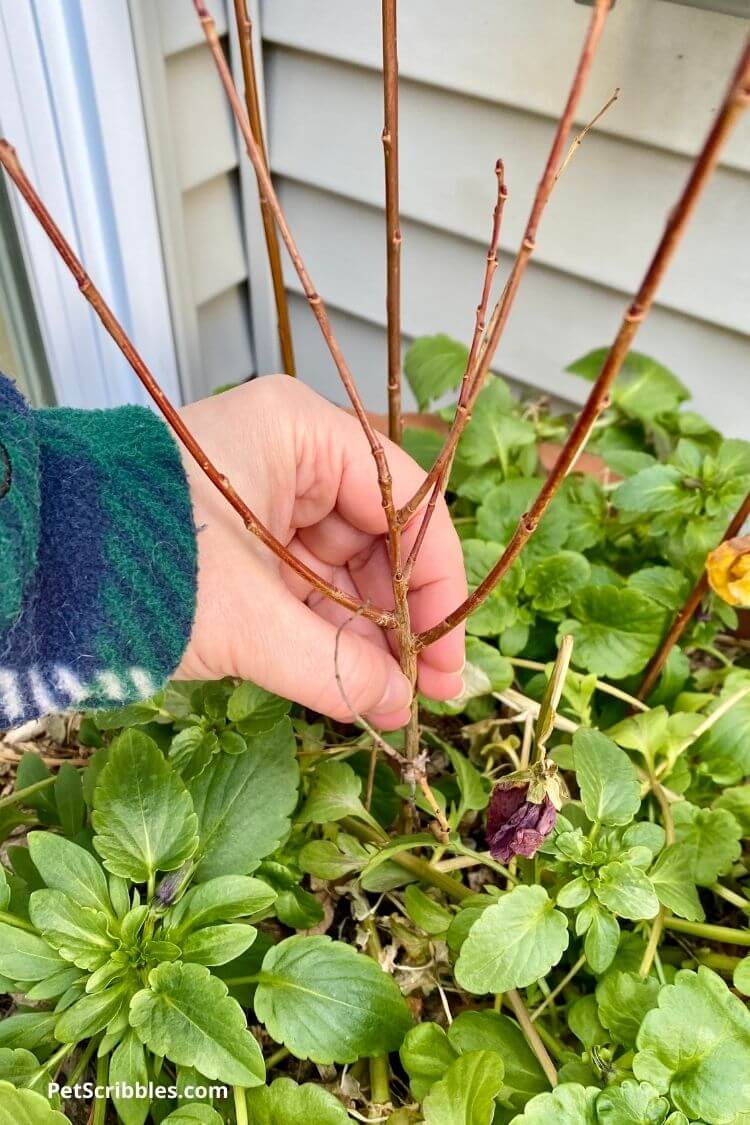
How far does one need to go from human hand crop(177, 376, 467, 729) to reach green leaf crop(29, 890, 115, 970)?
0.15 metres

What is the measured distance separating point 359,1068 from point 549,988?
14 cm

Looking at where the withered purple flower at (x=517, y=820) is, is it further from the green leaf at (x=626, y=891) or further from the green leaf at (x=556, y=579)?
the green leaf at (x=556, y=579)

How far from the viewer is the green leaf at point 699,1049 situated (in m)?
0.50

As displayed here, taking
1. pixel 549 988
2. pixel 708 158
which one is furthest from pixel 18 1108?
pixel 708 158

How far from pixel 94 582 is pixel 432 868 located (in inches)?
11.8

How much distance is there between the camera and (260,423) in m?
0.62

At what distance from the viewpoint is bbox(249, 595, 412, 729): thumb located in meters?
0.57

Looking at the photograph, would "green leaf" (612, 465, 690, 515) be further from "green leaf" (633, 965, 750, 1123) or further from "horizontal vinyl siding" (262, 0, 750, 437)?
"green leaf" (633, 965, 750, 1123)

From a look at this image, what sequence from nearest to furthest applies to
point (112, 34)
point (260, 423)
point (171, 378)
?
1. point (260, 423)
2. point (112, 34)
3. point (171, 378)

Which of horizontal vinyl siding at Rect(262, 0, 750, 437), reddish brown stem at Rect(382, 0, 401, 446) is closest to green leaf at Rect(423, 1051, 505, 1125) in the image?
reddish brown stem at Rect(382, 0, 401, 446)

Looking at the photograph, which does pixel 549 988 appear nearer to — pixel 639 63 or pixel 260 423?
pixel 260 423

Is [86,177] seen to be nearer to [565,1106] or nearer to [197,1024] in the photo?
[197,1024]

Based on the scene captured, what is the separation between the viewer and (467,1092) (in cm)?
51

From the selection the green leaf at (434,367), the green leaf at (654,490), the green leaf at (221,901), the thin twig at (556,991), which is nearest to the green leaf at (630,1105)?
the thin twig at (556,991)
